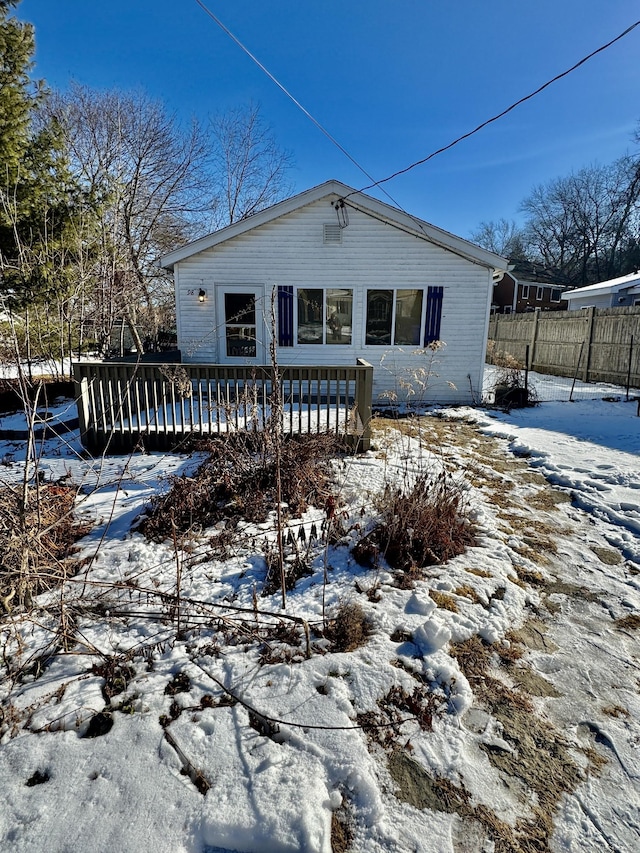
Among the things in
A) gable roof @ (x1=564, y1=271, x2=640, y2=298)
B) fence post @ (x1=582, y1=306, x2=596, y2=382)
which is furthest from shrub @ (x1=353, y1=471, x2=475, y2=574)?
gable roof @ (x1=564, y1=271, x2=640, y2=298)

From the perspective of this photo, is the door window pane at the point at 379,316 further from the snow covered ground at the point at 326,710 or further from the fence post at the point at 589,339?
the fence post at the point at 589,339

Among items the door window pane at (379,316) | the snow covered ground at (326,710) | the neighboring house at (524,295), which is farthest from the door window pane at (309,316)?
the neighboring house at (524,295)

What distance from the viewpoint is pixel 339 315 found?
9.52 m

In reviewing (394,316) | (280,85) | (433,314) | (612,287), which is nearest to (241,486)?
(280,85)

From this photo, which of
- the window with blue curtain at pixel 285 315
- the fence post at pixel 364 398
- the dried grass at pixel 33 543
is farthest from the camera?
the window with blue curtain at pixel 285 315

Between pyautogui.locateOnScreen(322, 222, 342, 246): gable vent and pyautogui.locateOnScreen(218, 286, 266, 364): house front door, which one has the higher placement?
pyautogui.locateOnScreen(322, 222, 342, 246): gable vent

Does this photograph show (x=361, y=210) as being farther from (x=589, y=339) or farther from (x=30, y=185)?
(x=589, y=339)

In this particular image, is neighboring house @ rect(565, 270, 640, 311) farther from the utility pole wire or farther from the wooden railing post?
the wooden railing post

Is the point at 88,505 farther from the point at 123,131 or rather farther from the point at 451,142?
the point at 123,131

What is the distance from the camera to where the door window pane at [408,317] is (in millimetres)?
9391

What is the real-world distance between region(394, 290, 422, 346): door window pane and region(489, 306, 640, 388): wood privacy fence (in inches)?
156

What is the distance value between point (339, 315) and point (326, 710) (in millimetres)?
8693

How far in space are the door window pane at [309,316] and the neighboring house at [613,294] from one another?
1309 cm

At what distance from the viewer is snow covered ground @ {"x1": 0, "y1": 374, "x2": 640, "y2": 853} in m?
1.35
